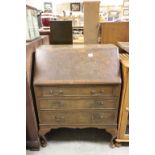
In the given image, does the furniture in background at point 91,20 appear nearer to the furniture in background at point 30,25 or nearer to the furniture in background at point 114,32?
the furniture in background at point 114,32

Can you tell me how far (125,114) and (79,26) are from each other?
3.20 meters

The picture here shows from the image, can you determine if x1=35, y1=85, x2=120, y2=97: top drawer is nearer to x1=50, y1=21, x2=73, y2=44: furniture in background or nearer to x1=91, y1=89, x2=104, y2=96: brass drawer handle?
x1=91, y1=89, x2=104, y2=96: brass drawer handle

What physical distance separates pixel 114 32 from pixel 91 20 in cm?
34

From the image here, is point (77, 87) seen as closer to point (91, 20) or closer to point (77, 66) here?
point (77, 66)

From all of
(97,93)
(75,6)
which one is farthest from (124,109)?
(75,6)

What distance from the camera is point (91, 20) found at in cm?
283

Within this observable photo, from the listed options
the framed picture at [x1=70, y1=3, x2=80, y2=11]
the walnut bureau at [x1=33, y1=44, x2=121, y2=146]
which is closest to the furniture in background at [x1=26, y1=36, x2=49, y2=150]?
the walnut bureau at [x1=33, y1=44, x2=121, y2=146]

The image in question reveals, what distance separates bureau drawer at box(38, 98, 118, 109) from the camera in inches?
82.3

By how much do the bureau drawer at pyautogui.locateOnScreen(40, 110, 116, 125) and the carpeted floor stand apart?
242mm

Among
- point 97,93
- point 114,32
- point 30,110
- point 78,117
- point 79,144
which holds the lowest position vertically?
point 79,144

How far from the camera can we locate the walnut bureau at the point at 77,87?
2.04 metres
